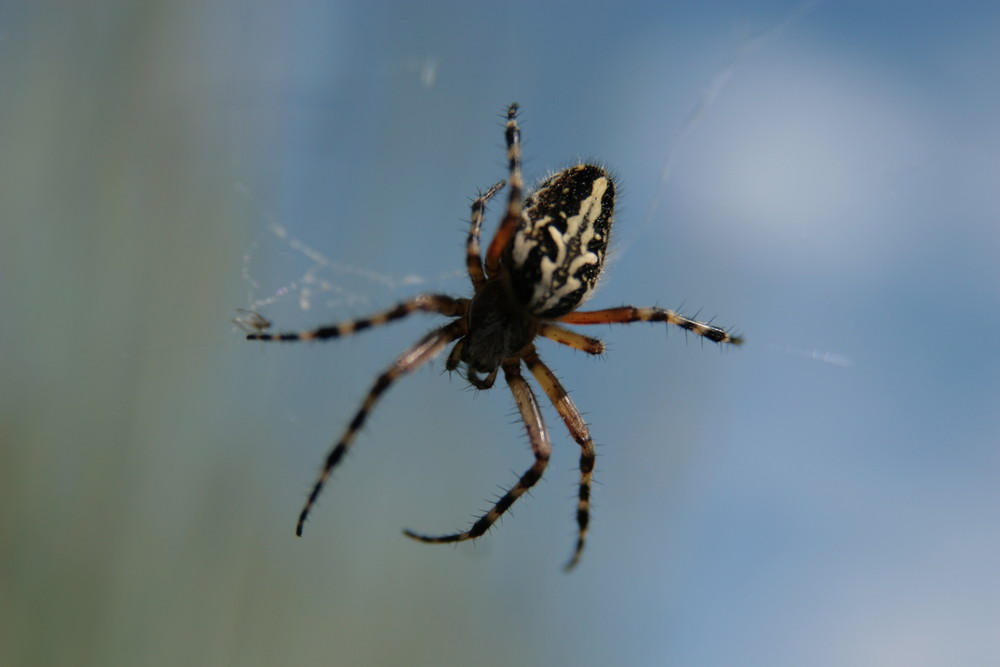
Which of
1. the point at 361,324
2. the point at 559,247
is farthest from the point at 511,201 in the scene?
the point at 361,324

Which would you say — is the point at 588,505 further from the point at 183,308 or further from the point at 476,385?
the point at 183,308

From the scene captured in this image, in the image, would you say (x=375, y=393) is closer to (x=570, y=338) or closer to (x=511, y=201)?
(x=511, y=201)

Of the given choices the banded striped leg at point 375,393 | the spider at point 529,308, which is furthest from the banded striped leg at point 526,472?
the banded striped leg at point 375,393

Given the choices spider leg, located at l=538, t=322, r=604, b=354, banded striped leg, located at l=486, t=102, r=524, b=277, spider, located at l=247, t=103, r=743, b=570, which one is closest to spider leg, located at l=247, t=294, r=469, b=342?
spider, located at l=247, t=103, r=743, b=570

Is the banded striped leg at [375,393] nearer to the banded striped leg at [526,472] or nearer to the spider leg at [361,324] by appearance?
the spider leg at [361,324]

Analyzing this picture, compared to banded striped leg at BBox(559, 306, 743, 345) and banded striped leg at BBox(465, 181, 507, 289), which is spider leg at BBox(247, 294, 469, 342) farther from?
banded striped leg at BBox(559, 306, 743, 345)

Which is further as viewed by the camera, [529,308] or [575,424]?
[575,424]
